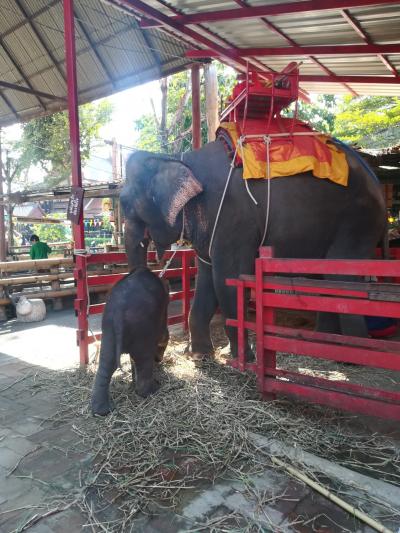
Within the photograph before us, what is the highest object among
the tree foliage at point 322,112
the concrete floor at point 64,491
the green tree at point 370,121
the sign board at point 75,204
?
the tree foliage at point 322,112

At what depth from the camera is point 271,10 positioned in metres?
4.68

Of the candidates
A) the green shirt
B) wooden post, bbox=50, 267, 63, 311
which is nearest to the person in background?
the green shirt

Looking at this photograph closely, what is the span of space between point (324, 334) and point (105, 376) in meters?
1.64

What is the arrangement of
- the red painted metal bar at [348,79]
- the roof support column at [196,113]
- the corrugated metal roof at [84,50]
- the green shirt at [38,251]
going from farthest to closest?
1. the green shirt at [38,251]
2. the roof support column at [196,113]
3. the red painted metal bar at [348,79]
4. the corrugated metal roof at [84,50]

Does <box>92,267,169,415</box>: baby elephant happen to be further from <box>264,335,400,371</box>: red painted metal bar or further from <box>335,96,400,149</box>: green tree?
<box>335,96,400,149</box>: green tree

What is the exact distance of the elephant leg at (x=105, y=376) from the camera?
3.38 meters

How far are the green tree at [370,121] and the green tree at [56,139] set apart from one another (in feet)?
35.6

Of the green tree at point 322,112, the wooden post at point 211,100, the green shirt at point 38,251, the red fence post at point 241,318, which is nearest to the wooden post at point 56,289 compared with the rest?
the green shirt at point 38,251

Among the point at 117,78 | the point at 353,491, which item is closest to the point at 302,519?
the point at 353,491

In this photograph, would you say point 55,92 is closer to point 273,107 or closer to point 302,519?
point 273,107

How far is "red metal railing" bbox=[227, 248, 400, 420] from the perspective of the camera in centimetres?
271

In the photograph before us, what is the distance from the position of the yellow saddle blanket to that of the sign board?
161 centimetres

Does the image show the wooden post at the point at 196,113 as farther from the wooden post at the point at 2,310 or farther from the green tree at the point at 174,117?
the green tree at the point at 174,117

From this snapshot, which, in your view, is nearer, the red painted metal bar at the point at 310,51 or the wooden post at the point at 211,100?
the red painted metal bar at the point at 310,51
